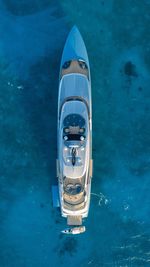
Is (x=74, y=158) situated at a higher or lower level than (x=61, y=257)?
higher

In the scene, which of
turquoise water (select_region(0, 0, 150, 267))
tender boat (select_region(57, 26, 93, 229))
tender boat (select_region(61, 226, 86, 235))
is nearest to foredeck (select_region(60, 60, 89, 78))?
tender boat (select_region(57, 26, 93, 229))

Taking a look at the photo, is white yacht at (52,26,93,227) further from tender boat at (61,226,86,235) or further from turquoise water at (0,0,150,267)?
turquoise water at (0,0,150,267)

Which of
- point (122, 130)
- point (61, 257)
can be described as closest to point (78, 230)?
point (61, 257)

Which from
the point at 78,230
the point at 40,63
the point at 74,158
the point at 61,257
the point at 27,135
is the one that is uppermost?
the point at 40,63

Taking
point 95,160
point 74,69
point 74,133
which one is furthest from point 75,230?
point 74,69

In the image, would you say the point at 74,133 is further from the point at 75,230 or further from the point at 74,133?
the point at 75,230

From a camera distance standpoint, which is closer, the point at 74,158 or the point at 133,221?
the point at 74,158

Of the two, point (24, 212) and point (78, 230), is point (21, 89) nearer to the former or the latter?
point (24, 212)

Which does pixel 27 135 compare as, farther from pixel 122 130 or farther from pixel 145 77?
pixel 145 77
